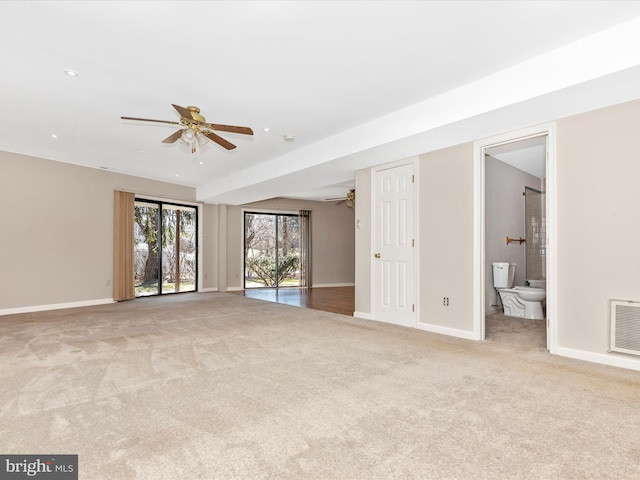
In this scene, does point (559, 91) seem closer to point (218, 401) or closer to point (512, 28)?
point (512, 28)

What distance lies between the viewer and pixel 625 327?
9.98ft

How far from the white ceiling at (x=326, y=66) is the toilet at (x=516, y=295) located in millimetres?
2702

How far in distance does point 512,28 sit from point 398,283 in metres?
3.29

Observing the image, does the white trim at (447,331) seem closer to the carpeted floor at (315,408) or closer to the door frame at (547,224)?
the door frame at (547,224)

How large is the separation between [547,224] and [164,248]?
7.68 m

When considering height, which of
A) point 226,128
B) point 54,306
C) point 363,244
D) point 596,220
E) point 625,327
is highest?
point 226,128

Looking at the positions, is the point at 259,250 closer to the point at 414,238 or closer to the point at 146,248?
the point at 146,248

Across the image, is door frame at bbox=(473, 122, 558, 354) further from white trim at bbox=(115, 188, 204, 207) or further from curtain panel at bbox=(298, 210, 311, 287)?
curtain panel at bbox=(298, 210, 311, 287)

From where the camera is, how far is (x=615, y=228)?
316cm

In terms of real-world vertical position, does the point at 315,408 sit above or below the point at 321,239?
below

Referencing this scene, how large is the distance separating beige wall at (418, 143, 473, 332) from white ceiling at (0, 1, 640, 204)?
35 centimetres

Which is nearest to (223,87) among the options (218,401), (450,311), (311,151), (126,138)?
(311,151)

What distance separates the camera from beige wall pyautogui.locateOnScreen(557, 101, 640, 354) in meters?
3.09

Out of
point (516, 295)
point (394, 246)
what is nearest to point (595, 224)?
point (394, 246)
